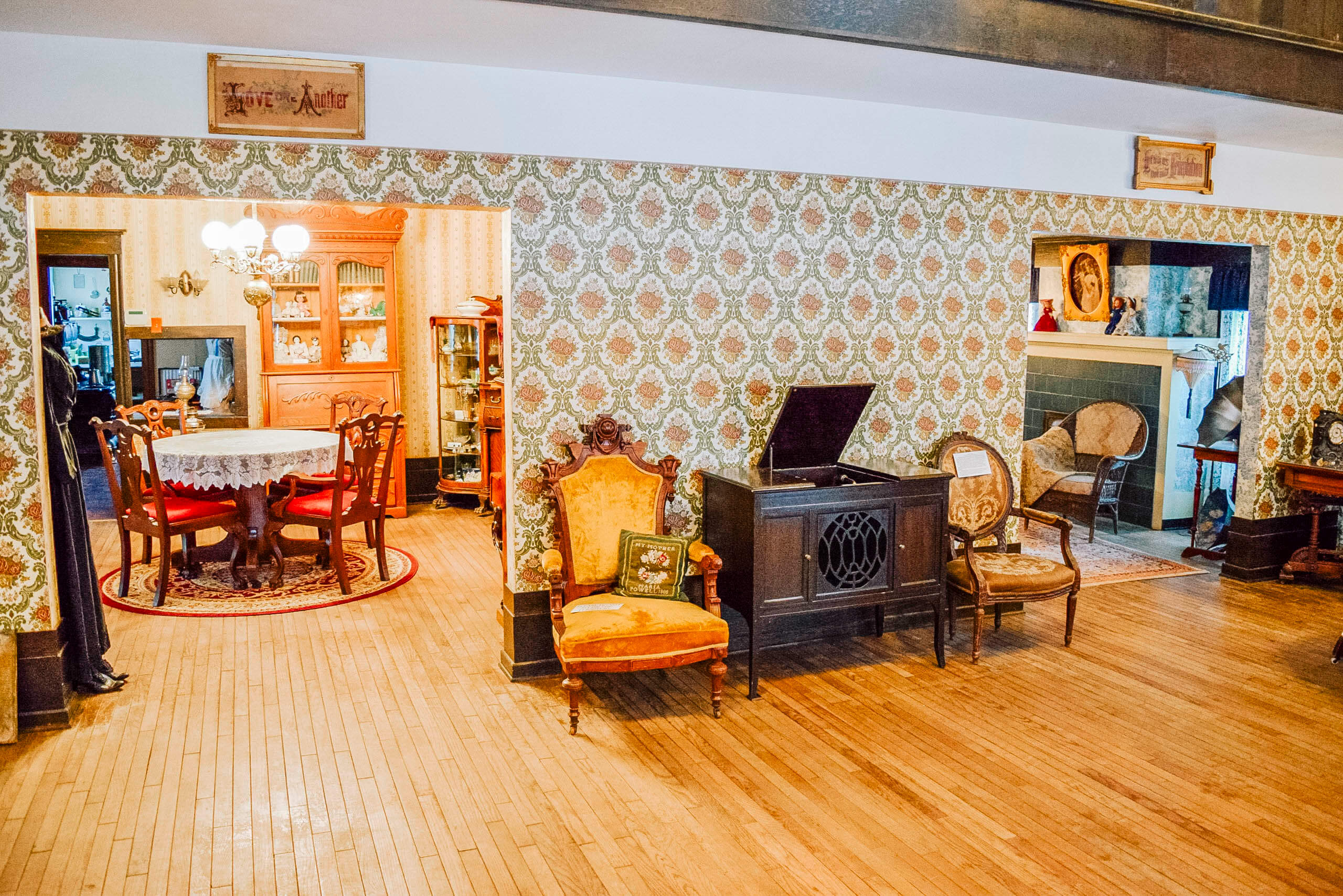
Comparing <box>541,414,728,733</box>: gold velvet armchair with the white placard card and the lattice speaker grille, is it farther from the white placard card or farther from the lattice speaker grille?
the white placard card

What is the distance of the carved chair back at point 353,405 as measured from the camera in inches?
344

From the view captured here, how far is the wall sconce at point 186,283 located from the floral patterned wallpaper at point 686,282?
5334mm

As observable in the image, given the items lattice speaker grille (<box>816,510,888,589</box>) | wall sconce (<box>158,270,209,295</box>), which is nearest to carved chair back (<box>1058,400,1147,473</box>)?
lattice speaker grille (<box>816,510,888,589</box>)

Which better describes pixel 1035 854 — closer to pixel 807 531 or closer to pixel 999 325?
Result: pixel 807 531

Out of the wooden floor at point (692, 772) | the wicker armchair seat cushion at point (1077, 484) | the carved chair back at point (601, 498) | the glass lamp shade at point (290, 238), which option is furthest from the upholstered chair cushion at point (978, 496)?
the glass lamp shade at point (290, 238)

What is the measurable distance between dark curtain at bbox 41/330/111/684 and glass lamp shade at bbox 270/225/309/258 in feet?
9.54

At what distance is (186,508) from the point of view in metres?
6.47

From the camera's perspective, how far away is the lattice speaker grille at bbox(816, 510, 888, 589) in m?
4.99

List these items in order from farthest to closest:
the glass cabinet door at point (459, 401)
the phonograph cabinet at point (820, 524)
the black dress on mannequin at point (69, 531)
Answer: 1. the glass cabinet door at point (459, 401)
2. the phonograph cabinet at point (820, 524)
3. the black dress on mannequin at point (69, 531)

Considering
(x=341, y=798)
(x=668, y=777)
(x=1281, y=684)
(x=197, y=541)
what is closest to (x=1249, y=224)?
(x=1281, y=684)

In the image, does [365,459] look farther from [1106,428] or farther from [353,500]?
[1106,428]

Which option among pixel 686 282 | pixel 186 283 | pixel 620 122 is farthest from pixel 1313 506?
pixel 186 283

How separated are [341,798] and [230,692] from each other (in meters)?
1.37

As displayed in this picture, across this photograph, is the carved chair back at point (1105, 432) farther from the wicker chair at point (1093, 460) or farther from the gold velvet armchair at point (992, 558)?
the gold velvet armchair at point (992, 558)
